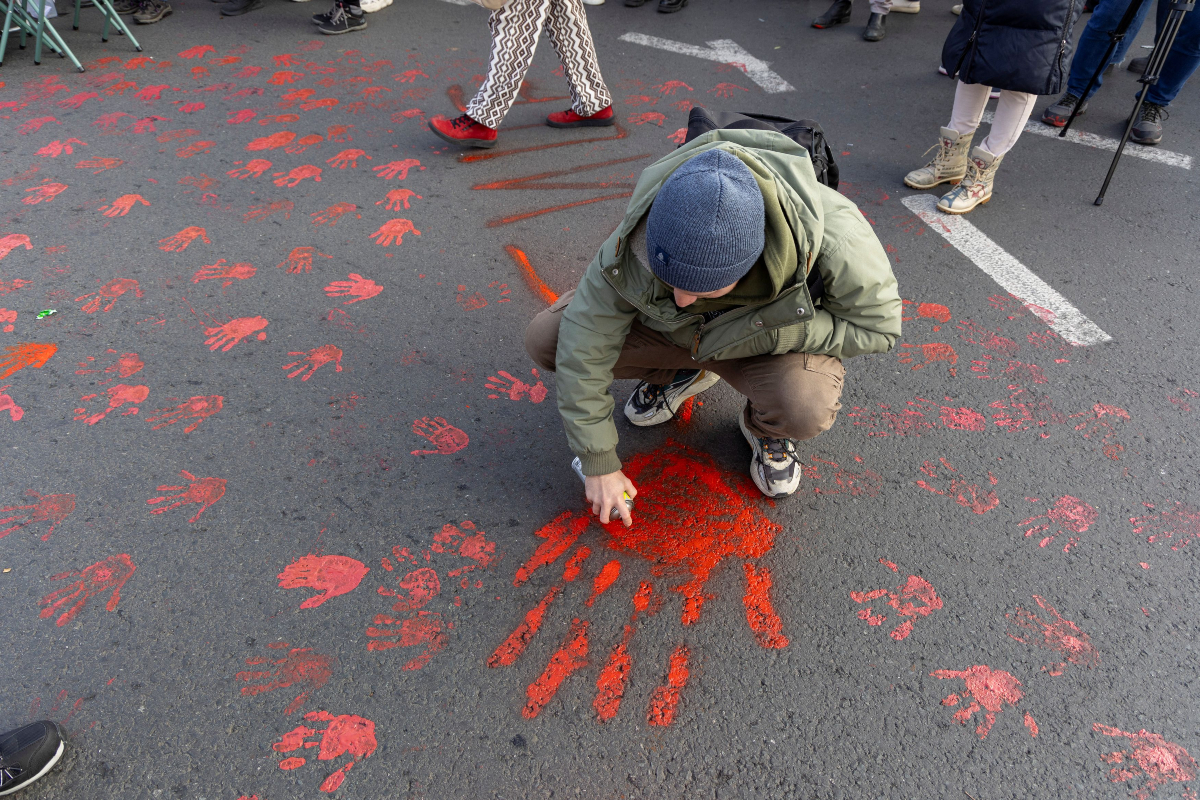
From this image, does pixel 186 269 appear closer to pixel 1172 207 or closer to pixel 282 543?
pixel 282 543

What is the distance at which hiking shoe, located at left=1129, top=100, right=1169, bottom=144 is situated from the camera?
361 centimetres

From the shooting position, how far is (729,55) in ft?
14.7

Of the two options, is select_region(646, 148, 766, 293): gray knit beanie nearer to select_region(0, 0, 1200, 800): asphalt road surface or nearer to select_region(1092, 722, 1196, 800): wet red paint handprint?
select_region(0, 0, 1200, 800): asphalt road surface

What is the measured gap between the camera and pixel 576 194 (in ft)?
10.6

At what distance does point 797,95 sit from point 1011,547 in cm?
305

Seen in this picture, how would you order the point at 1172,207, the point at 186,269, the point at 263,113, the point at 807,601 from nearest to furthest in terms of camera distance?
the point at 807,601, the point at 186,269, the point at 1172,207, the point at 263,113

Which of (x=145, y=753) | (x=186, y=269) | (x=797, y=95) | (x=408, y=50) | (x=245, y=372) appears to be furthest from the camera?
(x=408, y=50)

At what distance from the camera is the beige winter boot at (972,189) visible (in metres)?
3.06

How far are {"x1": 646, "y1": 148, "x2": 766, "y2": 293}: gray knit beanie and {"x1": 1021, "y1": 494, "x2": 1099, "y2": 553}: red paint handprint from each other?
47.4 inches

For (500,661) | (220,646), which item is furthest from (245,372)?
(500,661)

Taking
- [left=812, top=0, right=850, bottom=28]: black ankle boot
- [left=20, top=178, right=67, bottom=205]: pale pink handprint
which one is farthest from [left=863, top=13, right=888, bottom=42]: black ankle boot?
[left=20, top=178, right=67, bottom=205]: pale pink handprint

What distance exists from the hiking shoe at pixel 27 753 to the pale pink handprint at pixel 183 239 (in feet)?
6.36

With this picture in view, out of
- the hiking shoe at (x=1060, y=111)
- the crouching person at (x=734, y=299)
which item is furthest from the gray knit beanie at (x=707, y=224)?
the hiking shoe at (x=1060, y=111)

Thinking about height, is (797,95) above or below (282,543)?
above
